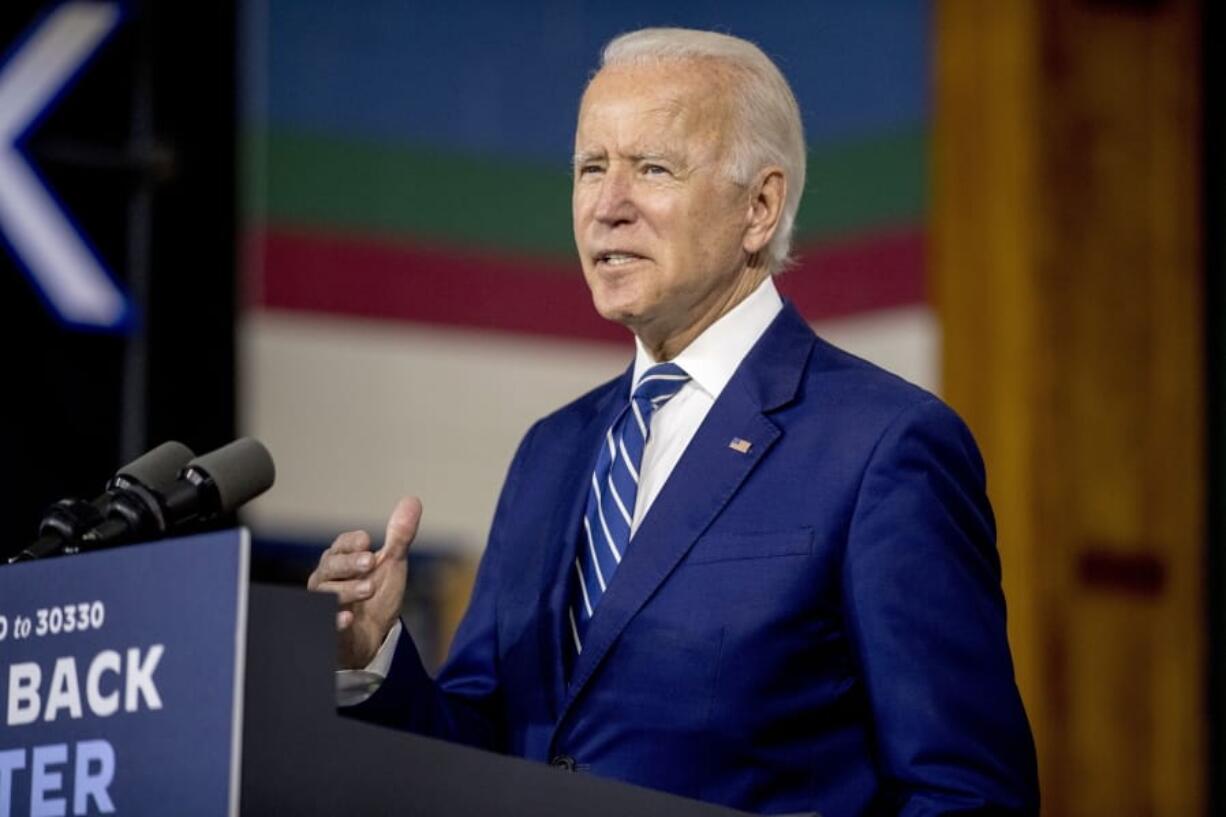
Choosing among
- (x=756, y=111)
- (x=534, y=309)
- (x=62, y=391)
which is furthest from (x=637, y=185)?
(x=534, y=309)

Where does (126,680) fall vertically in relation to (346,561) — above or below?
below

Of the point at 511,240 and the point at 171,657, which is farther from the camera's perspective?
the point at 511,240

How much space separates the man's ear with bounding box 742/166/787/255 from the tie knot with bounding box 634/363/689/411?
0.15 metres

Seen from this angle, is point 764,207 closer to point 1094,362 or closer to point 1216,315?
point 1094,362

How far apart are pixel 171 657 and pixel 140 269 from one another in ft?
10.3

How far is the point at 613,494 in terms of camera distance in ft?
7.11

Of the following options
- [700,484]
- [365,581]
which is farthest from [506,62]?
[365,581]

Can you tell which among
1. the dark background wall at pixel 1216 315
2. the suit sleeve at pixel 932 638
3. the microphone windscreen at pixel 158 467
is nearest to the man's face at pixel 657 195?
the suit sleeve at pixel 932 638

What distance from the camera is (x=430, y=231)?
549 centimetres

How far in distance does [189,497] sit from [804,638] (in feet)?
1.82

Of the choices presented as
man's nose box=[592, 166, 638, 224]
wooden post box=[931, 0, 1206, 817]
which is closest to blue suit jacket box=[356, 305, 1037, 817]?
man's nose box=[592, 166, 638, 224]

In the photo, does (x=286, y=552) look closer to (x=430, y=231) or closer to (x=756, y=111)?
(x=430, y=231)

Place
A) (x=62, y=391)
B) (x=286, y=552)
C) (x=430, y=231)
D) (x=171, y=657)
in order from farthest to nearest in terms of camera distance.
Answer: (x=430, y=231), (x=286, y=552), (x=62, y=391), (x=171, y=657)

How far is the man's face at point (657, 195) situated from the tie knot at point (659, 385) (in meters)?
0.05
